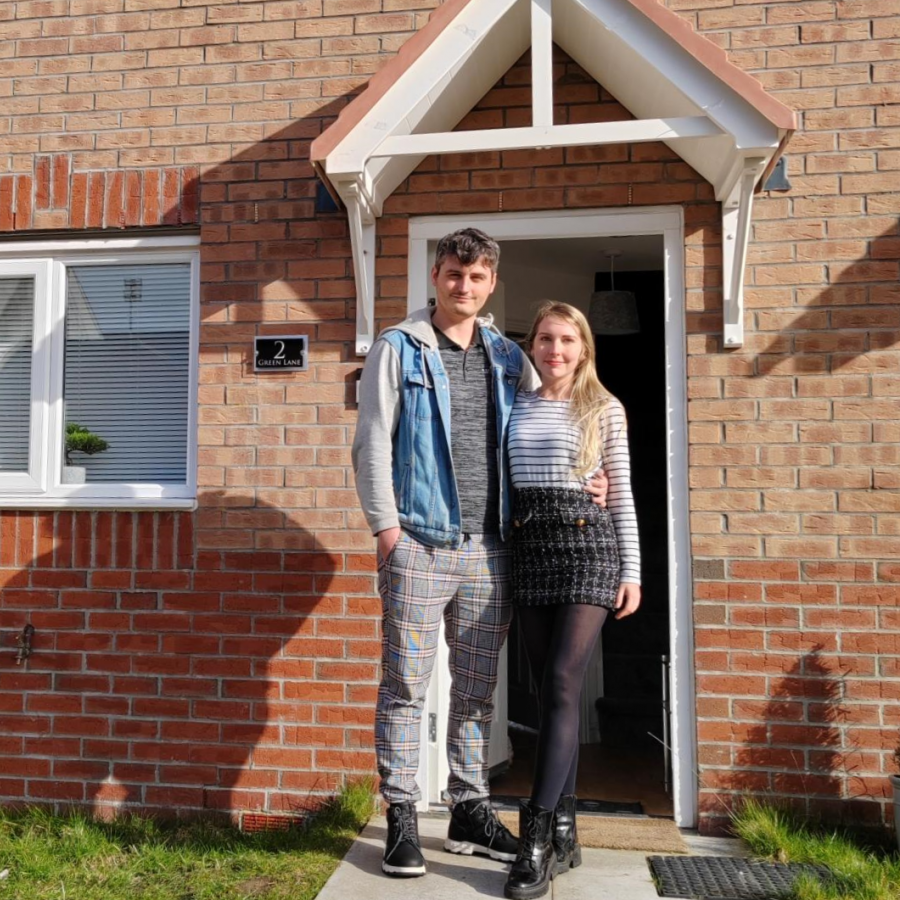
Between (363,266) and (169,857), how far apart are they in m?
2.27

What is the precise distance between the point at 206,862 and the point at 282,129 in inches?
112

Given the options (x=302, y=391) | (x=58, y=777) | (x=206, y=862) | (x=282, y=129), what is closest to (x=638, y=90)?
(x=282, y=129)

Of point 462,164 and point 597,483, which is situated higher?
point 462,164

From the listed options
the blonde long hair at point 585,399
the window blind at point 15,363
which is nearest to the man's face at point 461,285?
the blonde long hair at point 585,399

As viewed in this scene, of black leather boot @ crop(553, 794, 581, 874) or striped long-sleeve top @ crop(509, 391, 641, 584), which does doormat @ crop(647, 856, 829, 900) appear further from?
striped long-sleeve top @ crop(509, 391, 641, 584)

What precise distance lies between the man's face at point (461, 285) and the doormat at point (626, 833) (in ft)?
6.15

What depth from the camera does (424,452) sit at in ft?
9.61

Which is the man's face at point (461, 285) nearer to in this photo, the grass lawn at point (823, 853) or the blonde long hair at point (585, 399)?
the blonde long hair at point (585, 399)

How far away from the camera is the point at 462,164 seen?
152 inches

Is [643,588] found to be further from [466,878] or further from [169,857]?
[169,857]

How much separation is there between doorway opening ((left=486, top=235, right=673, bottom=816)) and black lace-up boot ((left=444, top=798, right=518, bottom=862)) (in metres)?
0.95

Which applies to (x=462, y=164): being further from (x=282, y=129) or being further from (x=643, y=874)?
(x=643, y=874)

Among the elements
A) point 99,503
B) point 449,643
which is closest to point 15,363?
point 99,503

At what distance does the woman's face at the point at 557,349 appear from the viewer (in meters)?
2.96
